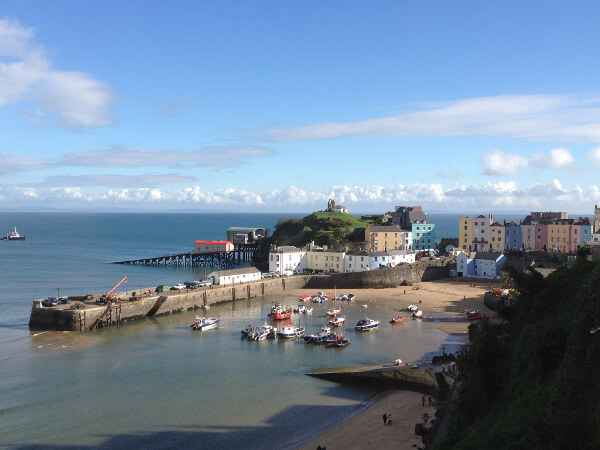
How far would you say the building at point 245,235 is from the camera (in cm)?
10919

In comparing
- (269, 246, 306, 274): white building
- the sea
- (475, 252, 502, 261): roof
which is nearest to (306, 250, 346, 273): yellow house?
(269, 246, 306, 274): white building

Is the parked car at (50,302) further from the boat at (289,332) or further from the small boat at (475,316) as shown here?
the small boat at (475,316)

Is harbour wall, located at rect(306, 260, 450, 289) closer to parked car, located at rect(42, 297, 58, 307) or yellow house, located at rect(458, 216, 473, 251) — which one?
yellow house, located at rect(458, 216, 473, 251)

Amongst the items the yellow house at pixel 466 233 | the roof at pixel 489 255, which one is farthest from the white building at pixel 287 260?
the yellow house at pixel 466 233

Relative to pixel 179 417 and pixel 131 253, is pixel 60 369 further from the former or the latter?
pixel 131 253

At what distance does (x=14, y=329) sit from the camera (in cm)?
4438

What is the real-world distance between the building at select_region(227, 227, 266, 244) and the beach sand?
82607mm

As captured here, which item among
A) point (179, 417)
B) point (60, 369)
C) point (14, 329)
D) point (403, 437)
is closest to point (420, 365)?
point (403, 437)

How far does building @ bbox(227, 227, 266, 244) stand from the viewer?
10919 centimetres

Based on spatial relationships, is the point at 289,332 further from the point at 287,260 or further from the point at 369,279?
the point at 287,260

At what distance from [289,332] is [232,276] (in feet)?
75.4

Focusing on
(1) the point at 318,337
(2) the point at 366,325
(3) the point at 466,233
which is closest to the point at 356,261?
(3) the point at 466,233

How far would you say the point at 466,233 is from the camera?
85438 millimetres

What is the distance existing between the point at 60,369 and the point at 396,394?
22.4 meters
